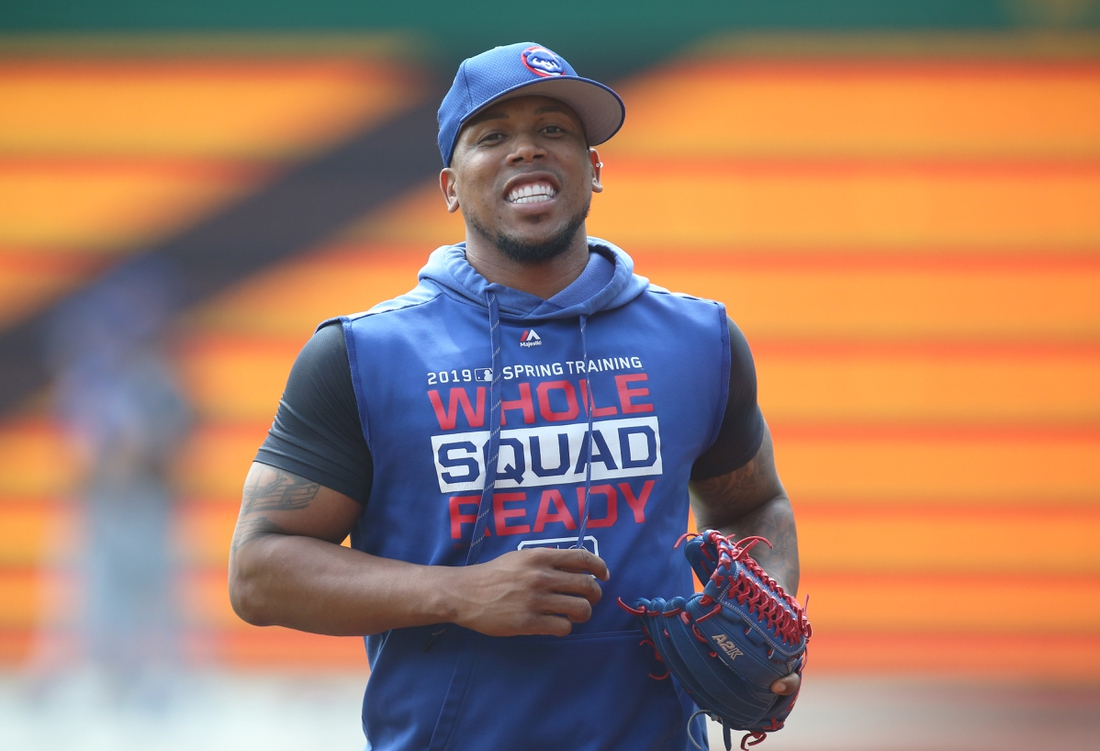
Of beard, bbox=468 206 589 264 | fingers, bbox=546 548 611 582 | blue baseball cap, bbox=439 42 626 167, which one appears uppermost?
blue baseball cap, bbox=439 42 626 167

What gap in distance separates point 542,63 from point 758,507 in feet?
3.16

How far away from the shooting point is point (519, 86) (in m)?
2.23

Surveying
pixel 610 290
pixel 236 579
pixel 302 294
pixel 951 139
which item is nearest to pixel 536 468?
pixel 610 290

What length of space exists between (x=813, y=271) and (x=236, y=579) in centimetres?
519

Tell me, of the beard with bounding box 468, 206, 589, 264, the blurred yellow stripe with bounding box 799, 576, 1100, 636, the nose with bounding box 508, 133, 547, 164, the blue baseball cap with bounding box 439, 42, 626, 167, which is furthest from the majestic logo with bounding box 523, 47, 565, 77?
the blurred yellow stripe with bounding box 799, 576, 1100, 636

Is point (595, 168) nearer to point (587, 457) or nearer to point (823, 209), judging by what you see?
point (587, 457)

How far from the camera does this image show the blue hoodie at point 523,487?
2.11 metres

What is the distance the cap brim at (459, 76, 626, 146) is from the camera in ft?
7.42

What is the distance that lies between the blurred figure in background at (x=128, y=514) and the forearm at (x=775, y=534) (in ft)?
13.8

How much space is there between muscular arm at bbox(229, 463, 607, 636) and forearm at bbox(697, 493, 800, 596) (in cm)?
47

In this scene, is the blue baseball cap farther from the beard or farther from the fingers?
the fingers

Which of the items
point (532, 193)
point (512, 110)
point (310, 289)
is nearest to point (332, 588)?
point (532, 193)

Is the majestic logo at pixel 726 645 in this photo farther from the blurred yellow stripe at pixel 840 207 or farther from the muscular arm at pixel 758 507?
the blurred yellow stripe at pixel 840 207

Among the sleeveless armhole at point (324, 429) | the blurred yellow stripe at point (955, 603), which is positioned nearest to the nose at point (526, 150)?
the sleeveless armhole at point (324, 429)
